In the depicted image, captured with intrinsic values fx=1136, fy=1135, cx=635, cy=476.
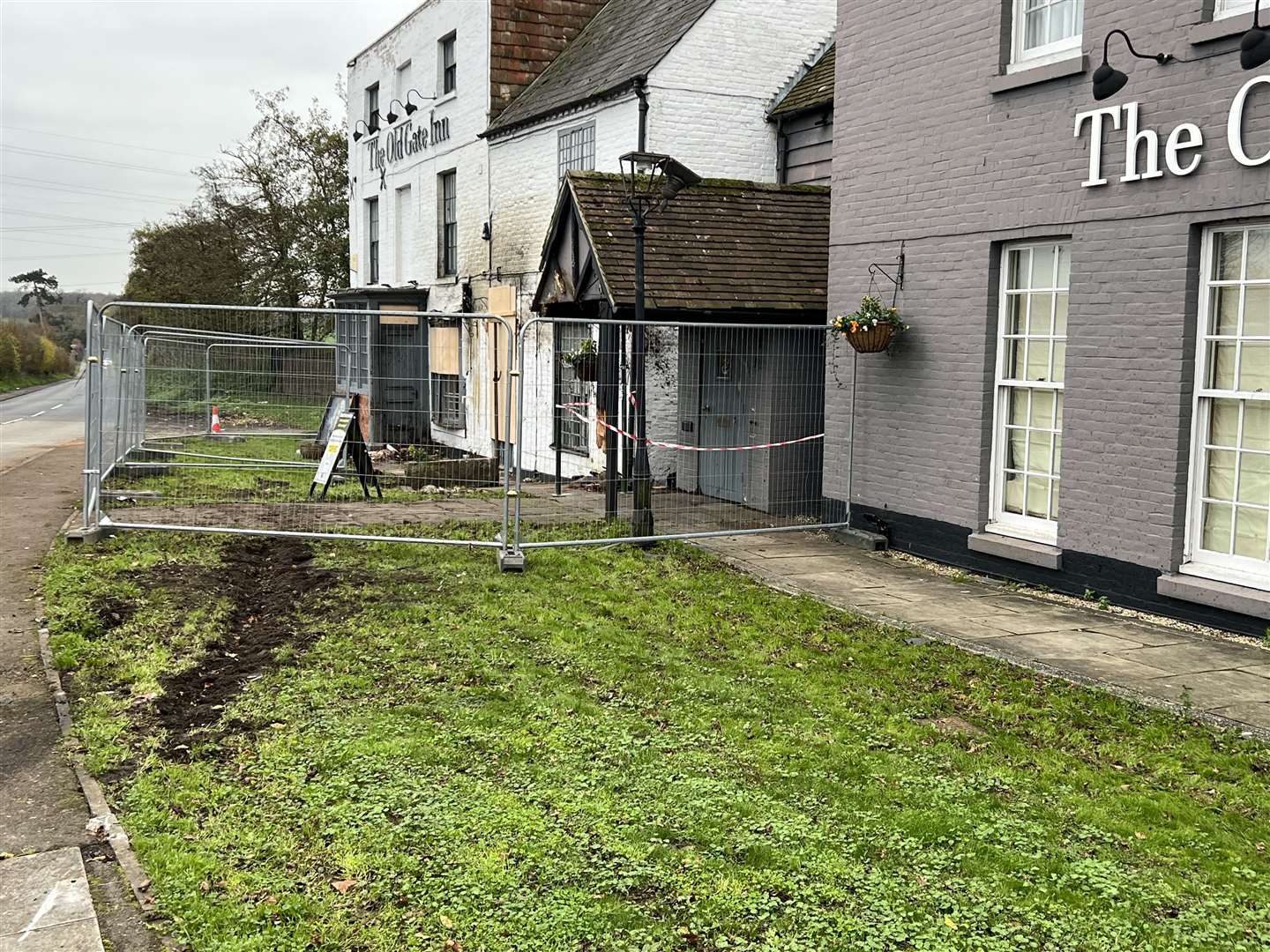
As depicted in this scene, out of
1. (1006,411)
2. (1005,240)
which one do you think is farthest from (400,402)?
(1005,240)

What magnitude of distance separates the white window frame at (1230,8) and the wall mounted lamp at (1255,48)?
1.51 feet

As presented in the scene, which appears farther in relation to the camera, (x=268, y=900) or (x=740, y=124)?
(x=740, y=124)

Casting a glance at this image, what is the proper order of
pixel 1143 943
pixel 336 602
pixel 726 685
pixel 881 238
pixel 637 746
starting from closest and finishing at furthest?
1. pixel 1143 943
2. pixel 637 746
3. pixel 726 685
4. pixel 336 602
5. pixel 881 238

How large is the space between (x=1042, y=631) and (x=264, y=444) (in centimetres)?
1129

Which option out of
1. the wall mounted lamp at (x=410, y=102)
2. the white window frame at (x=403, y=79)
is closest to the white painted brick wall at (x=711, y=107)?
the wall mounted lamp at (x=410, y=102)

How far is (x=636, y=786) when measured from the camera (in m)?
5.41

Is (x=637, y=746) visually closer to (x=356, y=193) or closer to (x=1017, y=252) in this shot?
(x=1017, y=252)

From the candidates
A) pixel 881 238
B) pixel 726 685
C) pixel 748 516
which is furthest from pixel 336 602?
pixel 881 238

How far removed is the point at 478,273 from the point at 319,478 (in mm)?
9026

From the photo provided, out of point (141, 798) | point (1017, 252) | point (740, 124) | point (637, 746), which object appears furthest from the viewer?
point (740, 124)

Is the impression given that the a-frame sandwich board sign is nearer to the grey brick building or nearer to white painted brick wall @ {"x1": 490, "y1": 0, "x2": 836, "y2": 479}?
white painted brick wall @ {"x1": 490, "y1": 0, "x2": 836, "y2": 479}

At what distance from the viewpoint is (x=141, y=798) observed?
5164mm

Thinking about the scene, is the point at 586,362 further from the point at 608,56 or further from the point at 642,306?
the point at 608,56

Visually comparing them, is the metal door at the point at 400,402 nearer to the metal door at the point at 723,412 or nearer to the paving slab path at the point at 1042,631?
the metal door at the point at 723,412
